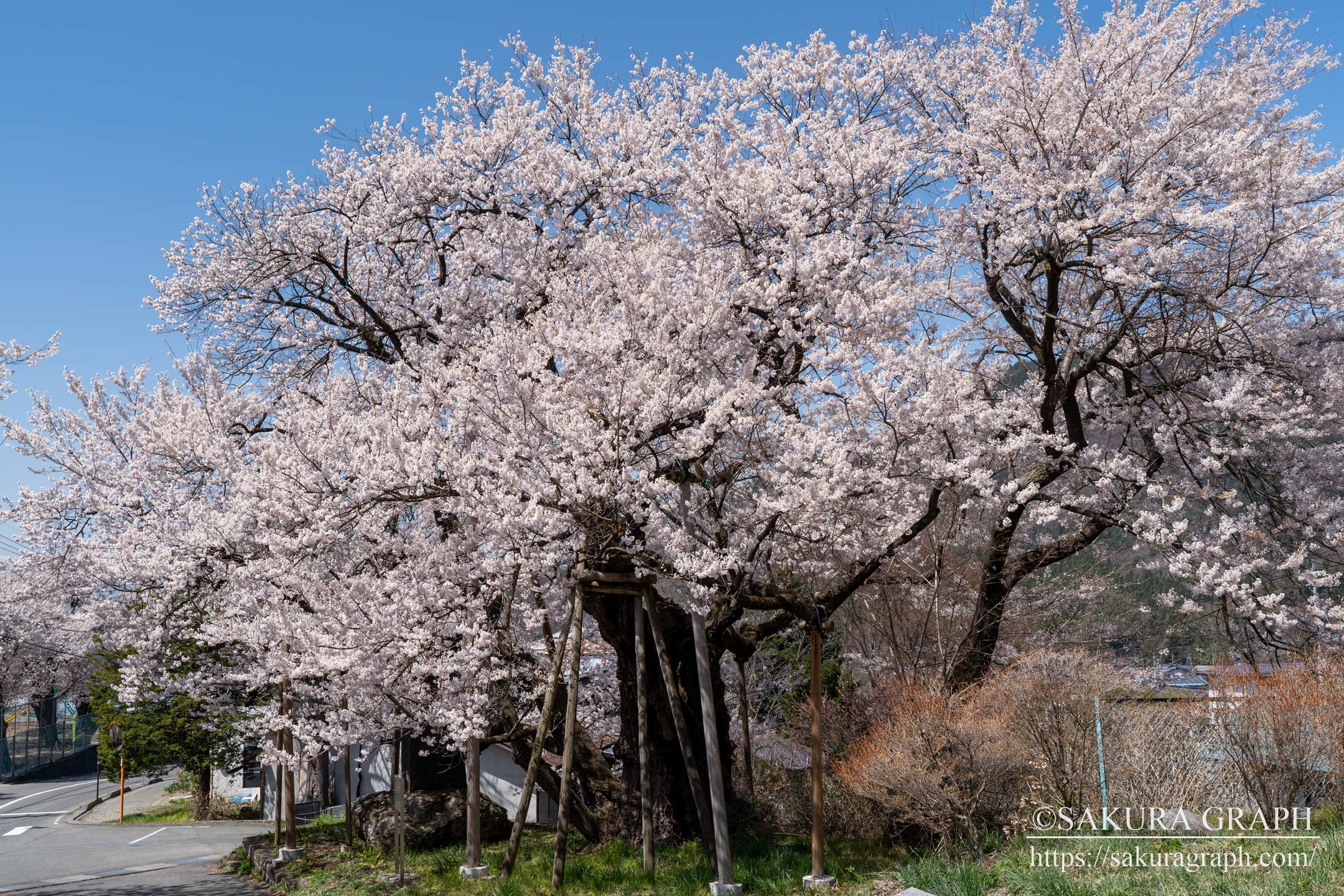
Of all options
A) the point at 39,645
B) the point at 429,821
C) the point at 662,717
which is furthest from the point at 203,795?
the point at 662,717

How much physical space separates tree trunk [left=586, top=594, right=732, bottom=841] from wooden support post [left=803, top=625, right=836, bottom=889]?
5.76 ft

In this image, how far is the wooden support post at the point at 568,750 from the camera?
8.98 m

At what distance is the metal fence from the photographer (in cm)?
3694

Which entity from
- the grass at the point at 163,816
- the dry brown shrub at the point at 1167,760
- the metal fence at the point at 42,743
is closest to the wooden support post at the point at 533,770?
the dry brown shrub at the point at 1167,760

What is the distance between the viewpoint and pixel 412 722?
11312 millimetres

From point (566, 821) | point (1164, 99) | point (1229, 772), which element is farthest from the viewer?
point (1164, 99)

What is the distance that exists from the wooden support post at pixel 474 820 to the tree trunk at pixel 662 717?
73.7 inches

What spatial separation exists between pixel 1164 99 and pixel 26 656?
149ft

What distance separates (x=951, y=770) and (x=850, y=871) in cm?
137

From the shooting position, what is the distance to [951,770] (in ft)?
25.9

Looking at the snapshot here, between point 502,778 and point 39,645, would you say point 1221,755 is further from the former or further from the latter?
point 39,645

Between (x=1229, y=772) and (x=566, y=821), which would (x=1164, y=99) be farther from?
(x=566, y=821)

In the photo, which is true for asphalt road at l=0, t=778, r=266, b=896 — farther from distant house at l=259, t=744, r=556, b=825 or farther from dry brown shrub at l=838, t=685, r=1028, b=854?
dry brown shrub at l=838, t=685, r=1028, b=854

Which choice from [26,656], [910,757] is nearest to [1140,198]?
[910,757]
